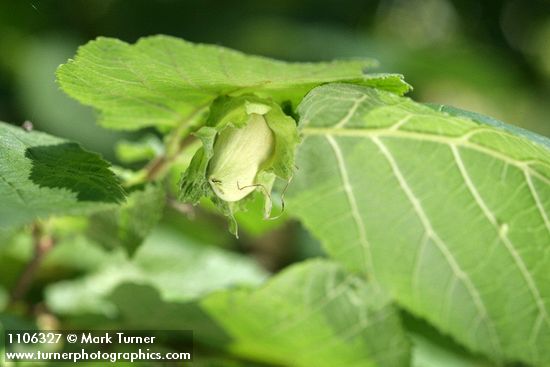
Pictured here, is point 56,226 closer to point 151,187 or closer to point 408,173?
point 151,187

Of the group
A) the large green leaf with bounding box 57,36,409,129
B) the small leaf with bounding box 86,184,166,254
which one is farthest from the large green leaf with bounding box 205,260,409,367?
the large green leaf with bounding box 57,36,409,129

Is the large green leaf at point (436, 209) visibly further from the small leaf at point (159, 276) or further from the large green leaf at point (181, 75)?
the small leaf at point (159, 276)

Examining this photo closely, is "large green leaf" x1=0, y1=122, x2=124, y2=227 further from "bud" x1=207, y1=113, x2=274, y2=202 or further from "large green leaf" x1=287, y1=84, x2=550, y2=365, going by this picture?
"large green leaf" x1=287, y1=84, x2=550, y2=365

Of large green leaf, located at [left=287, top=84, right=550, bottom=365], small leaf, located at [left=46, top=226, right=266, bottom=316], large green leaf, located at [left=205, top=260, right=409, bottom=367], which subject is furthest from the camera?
small leaf, located at [left=46, top=226, right=266, bottom=316]

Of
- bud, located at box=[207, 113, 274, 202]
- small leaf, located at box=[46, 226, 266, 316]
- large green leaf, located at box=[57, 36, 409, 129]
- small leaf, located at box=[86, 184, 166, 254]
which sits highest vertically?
large green leaf, located at box=[57, 36, 409, 129]

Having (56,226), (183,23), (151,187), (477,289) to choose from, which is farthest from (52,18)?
(477,289)

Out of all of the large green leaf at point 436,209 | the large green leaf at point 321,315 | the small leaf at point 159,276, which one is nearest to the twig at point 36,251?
the small leaf at point 159,276
